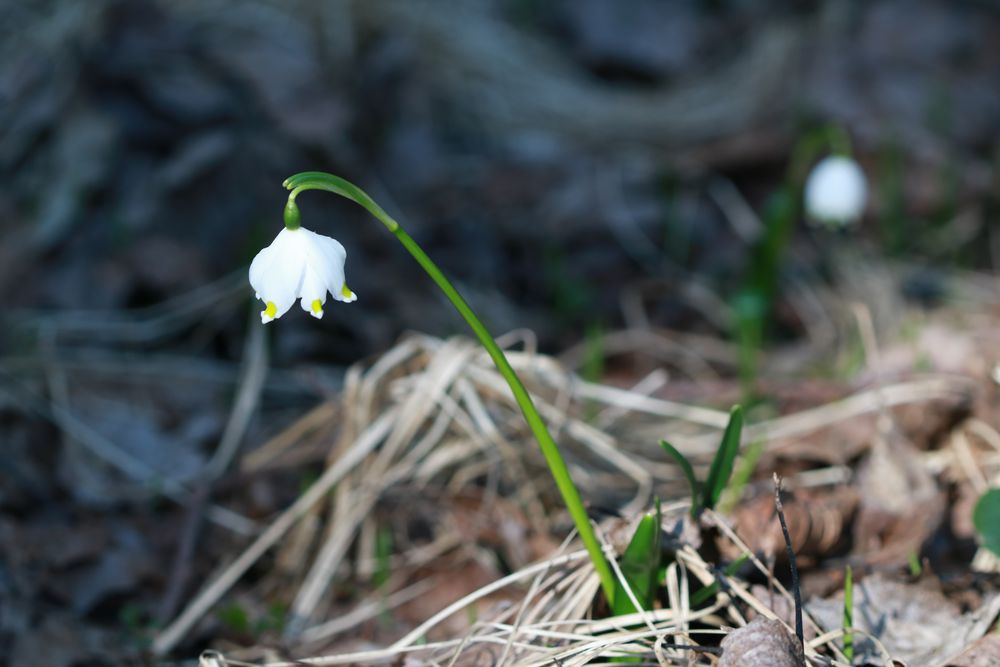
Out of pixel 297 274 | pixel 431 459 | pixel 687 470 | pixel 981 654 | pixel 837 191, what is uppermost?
pixel 837 191

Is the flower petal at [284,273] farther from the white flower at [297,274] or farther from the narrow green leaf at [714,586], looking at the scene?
the narrow green leaf at [714,586]

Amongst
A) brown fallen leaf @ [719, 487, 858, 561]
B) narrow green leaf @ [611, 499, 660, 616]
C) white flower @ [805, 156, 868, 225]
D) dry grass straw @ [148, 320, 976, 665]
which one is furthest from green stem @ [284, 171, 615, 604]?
white flower @ [805, 156, 868, 225]

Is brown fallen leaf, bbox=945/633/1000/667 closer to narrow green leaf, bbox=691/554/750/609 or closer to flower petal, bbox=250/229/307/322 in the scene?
narrow green leaf, bbox=691/554/750/609

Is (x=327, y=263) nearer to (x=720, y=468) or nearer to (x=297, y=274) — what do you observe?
(x=297, y=274)

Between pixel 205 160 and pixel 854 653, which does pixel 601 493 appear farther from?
pixel 205 160

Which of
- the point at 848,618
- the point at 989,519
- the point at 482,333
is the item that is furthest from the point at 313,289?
the point at 989,519

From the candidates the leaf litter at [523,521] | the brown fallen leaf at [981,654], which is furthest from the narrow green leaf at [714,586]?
the brown fallen leaf at [981,654]
